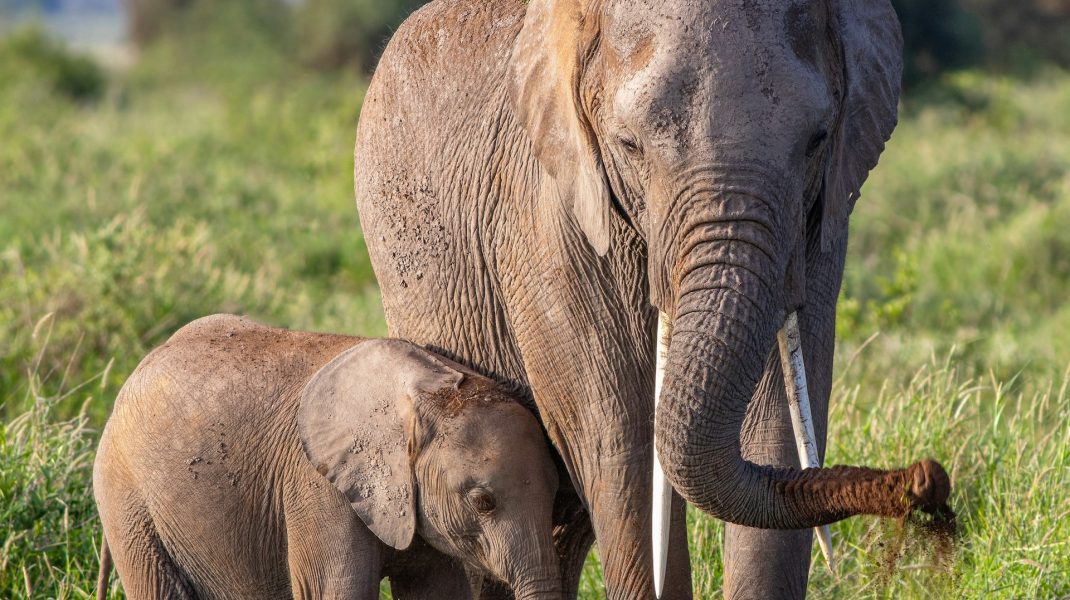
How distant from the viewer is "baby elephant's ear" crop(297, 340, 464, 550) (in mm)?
3436

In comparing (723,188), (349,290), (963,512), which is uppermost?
(723,188)

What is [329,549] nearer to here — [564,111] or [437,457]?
[437,457]

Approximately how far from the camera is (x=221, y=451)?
363 centimetres

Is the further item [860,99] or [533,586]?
[533,586]

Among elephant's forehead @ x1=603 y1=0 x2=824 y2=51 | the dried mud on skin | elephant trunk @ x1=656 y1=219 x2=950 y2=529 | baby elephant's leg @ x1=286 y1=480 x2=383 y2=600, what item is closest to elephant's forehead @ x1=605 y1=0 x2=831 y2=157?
elephant's forehead @ x1=603 y1=0 x2=824 y2=51

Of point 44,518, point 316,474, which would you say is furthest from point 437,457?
point 44,518

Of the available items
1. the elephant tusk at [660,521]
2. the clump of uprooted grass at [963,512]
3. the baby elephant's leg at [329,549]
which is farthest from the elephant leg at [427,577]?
the clump of uprooted grass at [963,512]

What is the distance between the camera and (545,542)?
335 cm

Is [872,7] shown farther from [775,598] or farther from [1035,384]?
[1035,384]

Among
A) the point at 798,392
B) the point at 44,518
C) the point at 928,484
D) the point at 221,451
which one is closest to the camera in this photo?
the point at 928,484

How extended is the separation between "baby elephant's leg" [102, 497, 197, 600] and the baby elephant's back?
0.03m

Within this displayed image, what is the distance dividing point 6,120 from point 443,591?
9953mm

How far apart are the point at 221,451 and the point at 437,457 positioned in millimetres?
547

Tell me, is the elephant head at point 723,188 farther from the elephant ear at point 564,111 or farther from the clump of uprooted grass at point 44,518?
the clump of uprooted grass at point 44,518
